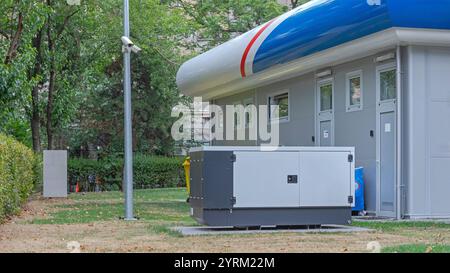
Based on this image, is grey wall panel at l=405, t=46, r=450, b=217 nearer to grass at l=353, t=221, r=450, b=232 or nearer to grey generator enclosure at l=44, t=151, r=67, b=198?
grass at l=353, t=221, r=450, b=232

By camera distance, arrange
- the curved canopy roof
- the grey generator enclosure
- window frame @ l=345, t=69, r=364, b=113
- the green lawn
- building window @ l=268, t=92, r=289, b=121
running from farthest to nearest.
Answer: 1. the grey generator enclosure
2. building window @ l=268, t=92, r=289, b=121
3. window frame @ l=345, t=69, r=364, b=113
4. the curved canopy roof
5. the green lawn

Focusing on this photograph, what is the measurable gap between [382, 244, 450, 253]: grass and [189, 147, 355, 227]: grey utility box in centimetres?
297

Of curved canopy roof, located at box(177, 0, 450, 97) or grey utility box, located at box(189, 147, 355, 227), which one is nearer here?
grey utility box, located at box(189, 147, 355, 227)

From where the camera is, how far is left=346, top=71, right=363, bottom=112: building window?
18.1m

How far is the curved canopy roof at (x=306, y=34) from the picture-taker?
617 inches

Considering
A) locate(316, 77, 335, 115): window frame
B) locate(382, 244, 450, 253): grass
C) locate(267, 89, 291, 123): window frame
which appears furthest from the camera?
locate(267, 89, 291, 123): window frame

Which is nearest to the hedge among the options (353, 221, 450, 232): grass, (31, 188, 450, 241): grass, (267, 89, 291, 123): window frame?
(31, 188, 450, 241): grass

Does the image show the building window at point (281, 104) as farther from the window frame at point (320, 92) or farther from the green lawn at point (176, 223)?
the green lawn at point (176, 223)

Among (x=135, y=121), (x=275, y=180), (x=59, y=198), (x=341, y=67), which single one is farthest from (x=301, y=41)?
(x=135, y=121)

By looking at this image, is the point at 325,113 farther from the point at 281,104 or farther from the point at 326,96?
the point at 281,104

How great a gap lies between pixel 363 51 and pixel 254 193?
191 inches

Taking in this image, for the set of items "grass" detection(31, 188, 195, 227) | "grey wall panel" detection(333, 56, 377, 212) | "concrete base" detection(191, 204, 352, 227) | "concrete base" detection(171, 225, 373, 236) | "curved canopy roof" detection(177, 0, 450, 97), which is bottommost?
"grass" detection(31, 188, 195, 227)

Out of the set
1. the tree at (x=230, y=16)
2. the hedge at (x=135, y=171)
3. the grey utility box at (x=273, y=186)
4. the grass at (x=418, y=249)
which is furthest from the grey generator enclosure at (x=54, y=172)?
the grass at (x=418, y=249)
